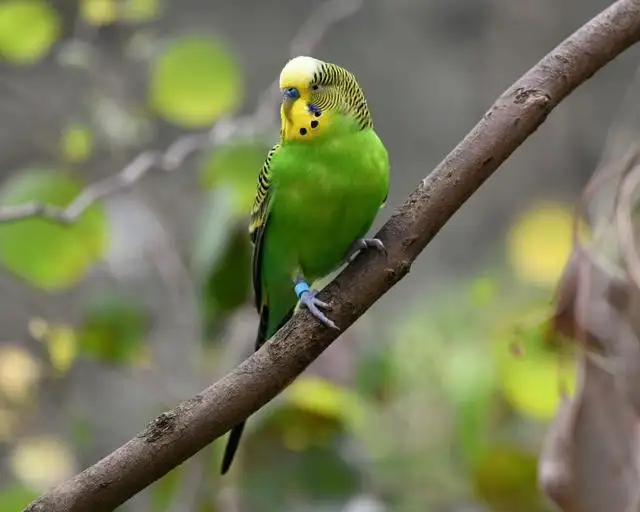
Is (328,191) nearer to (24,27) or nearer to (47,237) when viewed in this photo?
(47,237)

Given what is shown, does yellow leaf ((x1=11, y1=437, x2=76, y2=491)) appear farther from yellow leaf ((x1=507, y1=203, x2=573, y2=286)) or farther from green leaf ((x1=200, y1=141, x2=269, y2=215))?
yellow leaf ((x1=507, y1=203, x2=573, y2=286))

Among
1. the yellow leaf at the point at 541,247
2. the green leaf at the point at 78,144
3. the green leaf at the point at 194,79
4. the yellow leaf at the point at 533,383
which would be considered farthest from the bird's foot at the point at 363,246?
the yellow leaf at the point at 541,247

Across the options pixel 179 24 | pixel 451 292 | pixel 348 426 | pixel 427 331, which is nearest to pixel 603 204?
pixel 451 292

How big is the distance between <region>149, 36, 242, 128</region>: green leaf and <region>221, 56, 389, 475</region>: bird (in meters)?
0.57

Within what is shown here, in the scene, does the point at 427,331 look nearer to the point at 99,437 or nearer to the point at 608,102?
the point at 99,437

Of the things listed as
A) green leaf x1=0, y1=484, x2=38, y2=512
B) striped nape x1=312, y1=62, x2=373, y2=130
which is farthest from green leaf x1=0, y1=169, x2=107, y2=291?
striped nape x1=312, y1=62, x2=373, y2=130

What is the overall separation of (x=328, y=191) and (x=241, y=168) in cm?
55

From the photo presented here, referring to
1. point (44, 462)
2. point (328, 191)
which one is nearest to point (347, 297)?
point (328, 191)

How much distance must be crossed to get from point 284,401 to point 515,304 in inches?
22.0

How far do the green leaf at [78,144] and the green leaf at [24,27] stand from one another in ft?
0.51

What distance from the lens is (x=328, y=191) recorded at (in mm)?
868

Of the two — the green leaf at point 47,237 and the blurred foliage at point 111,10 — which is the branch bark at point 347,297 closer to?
the green leaf at point 47,237

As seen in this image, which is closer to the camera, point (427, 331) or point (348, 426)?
point (348, 426)

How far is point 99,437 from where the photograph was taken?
160cm
